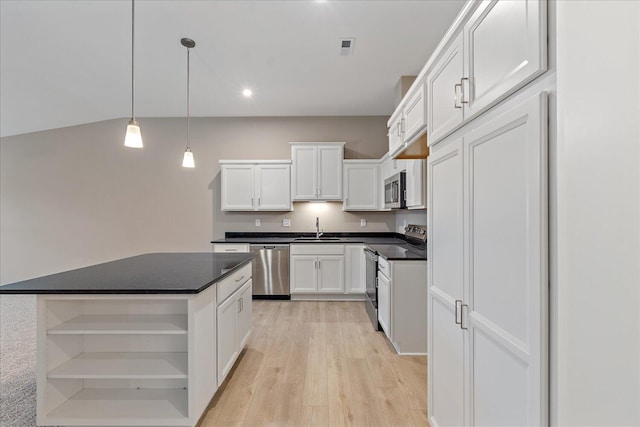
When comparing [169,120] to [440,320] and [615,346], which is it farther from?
[615,346]

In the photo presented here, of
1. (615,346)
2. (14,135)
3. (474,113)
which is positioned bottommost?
(615,346)

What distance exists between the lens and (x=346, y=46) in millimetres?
3105

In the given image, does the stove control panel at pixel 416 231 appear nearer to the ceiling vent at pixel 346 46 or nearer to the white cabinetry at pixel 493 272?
the white cabinetry at pixel 493 272

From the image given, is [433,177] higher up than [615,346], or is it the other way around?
[433,177]

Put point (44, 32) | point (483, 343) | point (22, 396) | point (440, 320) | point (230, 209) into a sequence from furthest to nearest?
point (230, 209) < point (44, 32) < point (22, 396) < point (440, 320) < point (483, 343)

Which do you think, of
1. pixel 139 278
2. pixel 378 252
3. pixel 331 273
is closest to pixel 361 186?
pixel 331 273

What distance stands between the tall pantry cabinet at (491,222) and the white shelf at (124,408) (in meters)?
1.48

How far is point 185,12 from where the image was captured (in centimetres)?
262

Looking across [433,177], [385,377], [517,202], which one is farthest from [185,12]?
[385,377]

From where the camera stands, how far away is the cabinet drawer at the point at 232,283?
6.82 feet

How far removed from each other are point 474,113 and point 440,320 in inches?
40.8

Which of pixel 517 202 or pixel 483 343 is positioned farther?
pixel 483 343

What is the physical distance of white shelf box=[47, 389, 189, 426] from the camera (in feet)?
5.45

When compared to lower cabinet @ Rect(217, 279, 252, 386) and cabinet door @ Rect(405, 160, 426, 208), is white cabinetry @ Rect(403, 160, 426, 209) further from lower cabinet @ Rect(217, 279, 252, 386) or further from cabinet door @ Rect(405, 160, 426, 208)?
lower cabinet @ Rect(217, 279, 252, 386)
